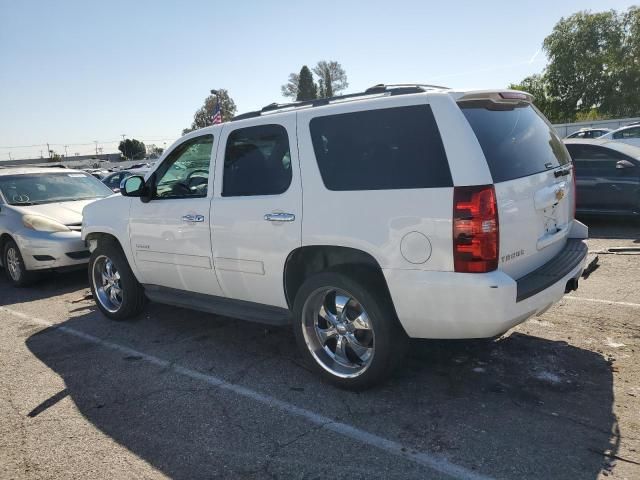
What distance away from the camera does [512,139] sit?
11.6 feet

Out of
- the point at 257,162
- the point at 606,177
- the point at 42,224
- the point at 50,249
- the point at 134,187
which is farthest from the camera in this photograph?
the point at 606,177

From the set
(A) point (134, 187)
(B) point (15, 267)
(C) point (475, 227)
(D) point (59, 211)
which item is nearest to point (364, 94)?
(C) point (475, 227)

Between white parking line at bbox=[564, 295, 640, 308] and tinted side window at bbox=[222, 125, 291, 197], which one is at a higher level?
tinted side window at bbox=[222, 125, 291, 197]

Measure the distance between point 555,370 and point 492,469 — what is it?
143 centimetres

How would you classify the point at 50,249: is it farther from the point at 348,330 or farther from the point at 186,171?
the point at 348,330

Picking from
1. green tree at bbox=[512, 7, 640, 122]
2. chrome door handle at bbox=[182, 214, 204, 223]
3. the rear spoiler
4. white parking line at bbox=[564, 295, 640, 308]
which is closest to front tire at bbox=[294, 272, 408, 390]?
chrome door handle at bbox=[182, 214, 204, 223]

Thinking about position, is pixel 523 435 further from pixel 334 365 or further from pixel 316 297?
pixel 316 297

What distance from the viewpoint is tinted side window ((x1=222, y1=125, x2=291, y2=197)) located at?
405 cm

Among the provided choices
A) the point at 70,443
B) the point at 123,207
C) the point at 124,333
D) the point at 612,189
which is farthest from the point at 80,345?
the point at 612,189

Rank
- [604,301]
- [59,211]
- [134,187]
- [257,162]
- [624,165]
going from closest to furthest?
[257,162] < [134,187] < [604,301] < [59,211] < [624,165]

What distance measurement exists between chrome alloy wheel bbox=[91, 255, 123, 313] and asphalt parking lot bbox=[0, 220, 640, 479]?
1.96 feet

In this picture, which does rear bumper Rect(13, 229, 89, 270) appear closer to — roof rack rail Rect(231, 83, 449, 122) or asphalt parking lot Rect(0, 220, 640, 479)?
asphalt parking lot Rect(0, 220, 640, 479)

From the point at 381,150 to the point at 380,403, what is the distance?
1.72 metres

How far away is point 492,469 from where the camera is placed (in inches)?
109
